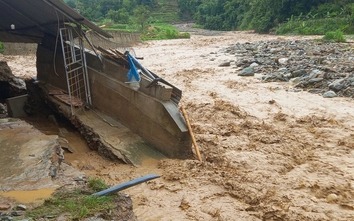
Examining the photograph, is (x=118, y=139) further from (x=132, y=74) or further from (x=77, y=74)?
(x=77, y=74)

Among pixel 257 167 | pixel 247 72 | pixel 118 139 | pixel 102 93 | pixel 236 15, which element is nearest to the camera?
pixel 257 167

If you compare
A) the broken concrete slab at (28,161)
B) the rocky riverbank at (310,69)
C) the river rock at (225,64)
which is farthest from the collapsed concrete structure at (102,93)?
the river rock at (225,64)

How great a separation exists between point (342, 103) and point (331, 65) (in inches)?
159

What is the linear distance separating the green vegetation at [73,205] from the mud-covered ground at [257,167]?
0.96 m

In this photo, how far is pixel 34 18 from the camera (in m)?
8.93

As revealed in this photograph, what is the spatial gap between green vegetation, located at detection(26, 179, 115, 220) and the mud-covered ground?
3.14 feet

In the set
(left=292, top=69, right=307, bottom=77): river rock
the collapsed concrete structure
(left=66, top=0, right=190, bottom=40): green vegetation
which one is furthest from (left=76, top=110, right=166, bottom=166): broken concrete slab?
(left=66, top=0, right=190, bottom=40): green vegetation

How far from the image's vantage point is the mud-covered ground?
192 inches

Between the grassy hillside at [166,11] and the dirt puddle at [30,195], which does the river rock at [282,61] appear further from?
the grassy hillside at [166,11]

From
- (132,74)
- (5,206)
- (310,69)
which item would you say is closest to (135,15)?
Result: (310,69)

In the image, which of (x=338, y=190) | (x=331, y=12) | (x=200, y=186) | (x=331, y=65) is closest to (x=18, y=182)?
(x=200, y=186)

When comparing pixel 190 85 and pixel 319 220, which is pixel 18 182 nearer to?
pixel 319 220

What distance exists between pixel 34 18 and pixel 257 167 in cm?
639

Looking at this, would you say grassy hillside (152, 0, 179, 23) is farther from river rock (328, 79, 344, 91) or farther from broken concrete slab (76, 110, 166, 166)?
broken concrete slab (76, 110, 166, 166)
